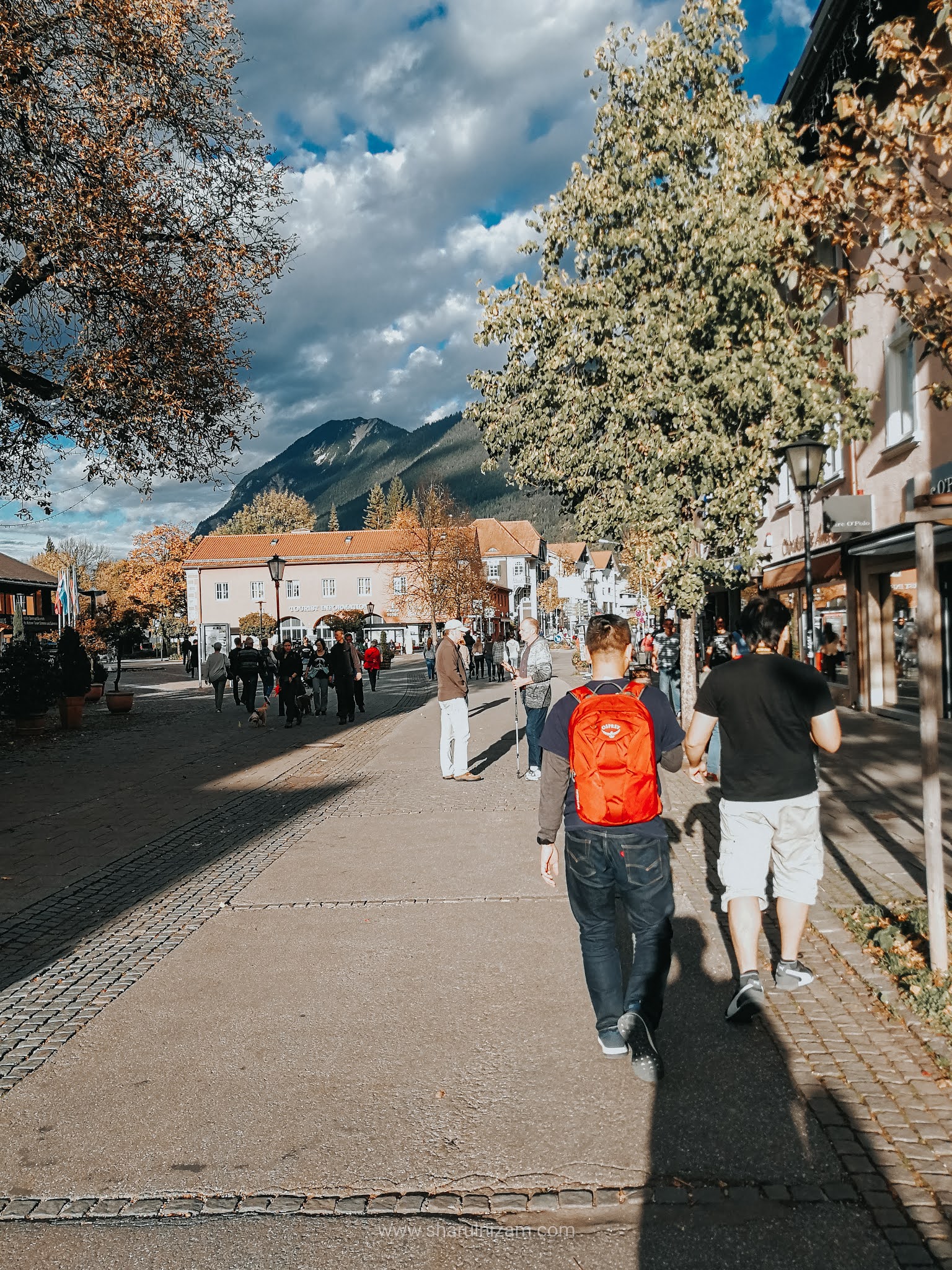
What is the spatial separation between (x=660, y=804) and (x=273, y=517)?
118 metres

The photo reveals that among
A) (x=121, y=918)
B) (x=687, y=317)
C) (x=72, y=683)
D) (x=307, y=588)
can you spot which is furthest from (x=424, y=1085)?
(x=307, y=588)

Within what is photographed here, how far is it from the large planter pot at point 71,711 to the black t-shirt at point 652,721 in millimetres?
17860

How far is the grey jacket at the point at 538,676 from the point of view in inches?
438

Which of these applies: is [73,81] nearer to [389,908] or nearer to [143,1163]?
[389,908]

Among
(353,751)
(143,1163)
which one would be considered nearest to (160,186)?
(353,751)

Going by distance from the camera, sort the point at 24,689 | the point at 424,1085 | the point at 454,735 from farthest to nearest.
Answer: the point at 24,689, the point at 454,735, the point at 424,1085

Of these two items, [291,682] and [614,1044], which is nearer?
[614,1044]

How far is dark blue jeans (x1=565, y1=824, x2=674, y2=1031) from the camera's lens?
3.97 meters

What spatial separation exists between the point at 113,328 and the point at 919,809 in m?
12.7

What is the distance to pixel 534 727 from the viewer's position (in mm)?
11469

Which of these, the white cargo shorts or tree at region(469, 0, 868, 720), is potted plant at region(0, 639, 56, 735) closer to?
tree at region(469, 0, 868, 720)

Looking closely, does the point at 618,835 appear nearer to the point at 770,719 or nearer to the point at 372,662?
Answer: the point at 770,719

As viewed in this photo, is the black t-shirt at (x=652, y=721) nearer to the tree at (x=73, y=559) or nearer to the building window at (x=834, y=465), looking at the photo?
the building window at (x=834, y=465)

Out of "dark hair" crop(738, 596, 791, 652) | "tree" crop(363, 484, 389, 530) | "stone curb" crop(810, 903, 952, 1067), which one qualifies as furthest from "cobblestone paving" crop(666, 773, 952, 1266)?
"tree" crop(363, 484, 389, 530)
